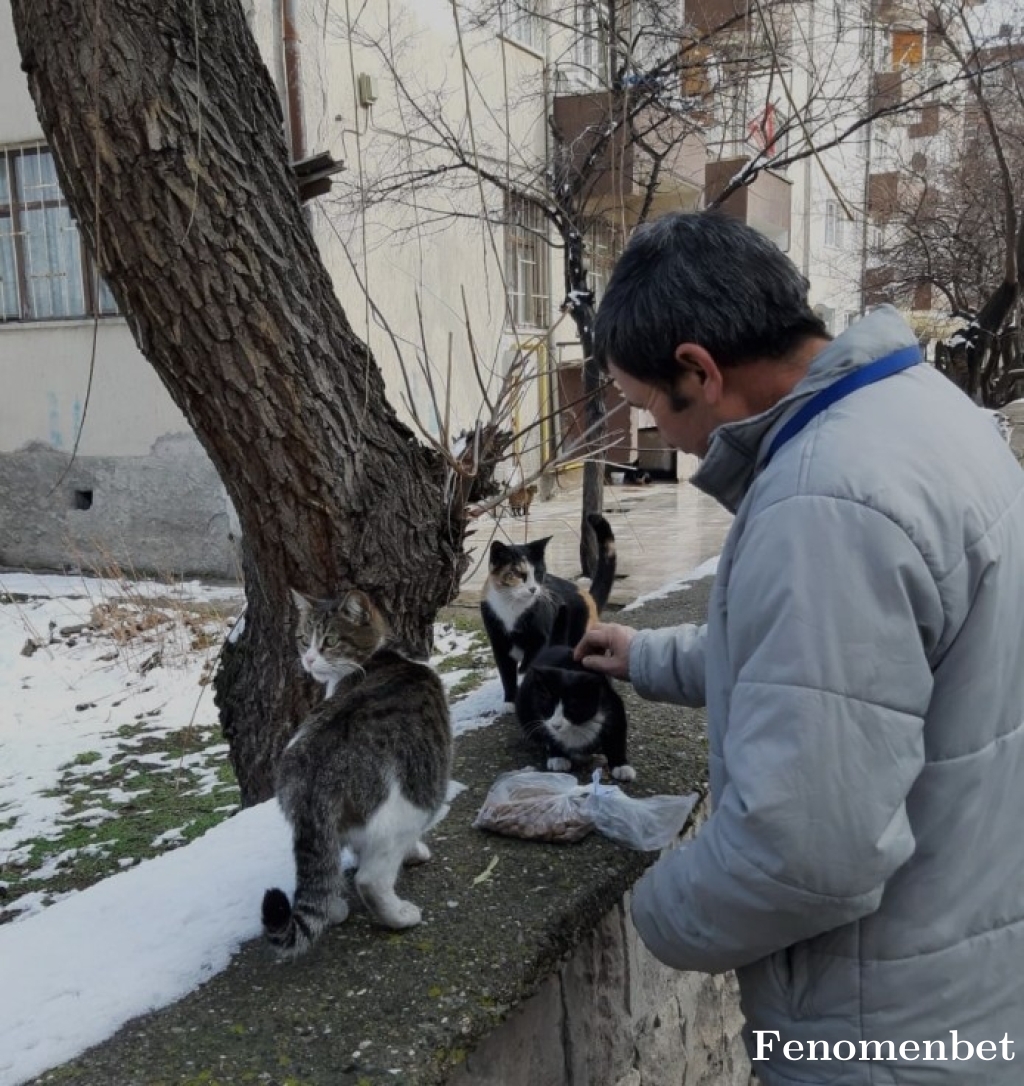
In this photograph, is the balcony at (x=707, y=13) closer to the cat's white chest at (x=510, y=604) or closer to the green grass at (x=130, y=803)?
the cat's white chest at (x=510, y=604)

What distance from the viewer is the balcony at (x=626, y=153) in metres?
6.20

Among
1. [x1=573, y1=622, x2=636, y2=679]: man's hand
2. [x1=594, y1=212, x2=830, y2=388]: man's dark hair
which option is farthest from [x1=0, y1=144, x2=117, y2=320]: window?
[x1=594, y1=212, x2=830, y2=388]: man's dark hair

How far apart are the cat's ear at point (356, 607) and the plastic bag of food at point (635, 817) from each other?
2.19ft

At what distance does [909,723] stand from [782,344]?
578 millimetres

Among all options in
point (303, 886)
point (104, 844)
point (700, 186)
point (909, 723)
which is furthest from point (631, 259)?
point (700, 186)

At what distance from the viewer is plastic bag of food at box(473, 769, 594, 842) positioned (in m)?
2.07

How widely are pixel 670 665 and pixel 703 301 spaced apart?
957 mm

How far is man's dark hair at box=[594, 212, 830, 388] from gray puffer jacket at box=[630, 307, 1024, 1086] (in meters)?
0.11

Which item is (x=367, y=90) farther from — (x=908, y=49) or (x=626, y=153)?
(x=908, y=49)

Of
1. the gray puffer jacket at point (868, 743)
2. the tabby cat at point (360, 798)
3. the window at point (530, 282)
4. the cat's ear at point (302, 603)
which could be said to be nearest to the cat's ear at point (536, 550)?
the cat's ear at point (302, 603)

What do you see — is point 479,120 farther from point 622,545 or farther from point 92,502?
point 92,502

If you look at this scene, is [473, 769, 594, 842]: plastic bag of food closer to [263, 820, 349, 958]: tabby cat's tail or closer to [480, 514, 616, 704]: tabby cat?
[263, 820, 349, 958]: tabby cat's tail

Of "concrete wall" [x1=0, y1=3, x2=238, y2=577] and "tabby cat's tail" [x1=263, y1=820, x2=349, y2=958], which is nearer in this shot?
"tabby cat's tail" [x1=263, y1=820, x2=349, y2=958]

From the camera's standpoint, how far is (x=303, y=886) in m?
1.62
